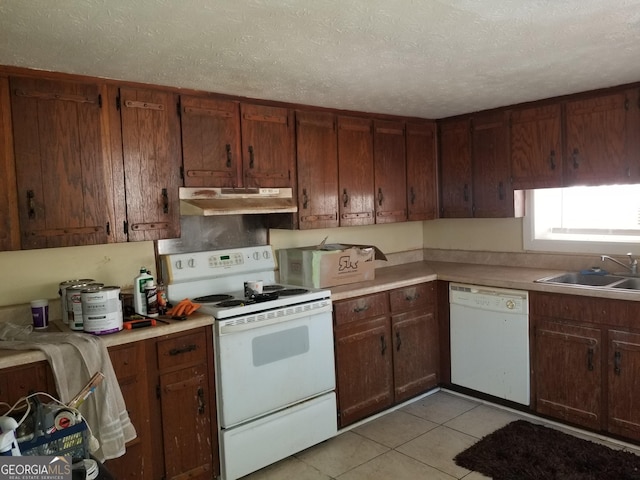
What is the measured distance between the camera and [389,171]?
13.1 feet

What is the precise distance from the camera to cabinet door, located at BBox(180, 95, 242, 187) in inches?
114

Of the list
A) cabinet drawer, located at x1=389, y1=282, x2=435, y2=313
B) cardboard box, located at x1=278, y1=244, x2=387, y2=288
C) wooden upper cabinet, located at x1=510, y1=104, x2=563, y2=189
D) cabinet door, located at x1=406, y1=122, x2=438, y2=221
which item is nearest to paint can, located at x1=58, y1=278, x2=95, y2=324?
cardboard box, located at x1=278, y1=244, x2=387, y2=288

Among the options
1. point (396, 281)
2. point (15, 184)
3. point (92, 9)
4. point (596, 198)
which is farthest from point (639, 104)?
point (15, 184)

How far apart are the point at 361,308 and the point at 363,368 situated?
41 cm

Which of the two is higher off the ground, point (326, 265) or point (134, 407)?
point (326, 265)

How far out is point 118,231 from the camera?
8.82 ft

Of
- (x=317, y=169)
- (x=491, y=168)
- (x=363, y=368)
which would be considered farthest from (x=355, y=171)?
(x=363, y=368)

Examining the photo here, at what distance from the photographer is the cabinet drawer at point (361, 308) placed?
328 cm

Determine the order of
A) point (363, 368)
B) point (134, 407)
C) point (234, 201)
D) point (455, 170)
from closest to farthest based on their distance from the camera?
1. point (134, 407)
2. point (234, 201)
3. point (363, 368)
4. point (455, 170)

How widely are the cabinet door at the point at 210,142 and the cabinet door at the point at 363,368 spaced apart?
124 cm

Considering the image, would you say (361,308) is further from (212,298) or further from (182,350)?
(182,350)

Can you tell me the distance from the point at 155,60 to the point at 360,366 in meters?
2.25

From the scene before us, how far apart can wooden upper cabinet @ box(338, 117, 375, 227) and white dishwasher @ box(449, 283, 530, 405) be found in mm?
897

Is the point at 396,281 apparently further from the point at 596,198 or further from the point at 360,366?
the point at 596,198
